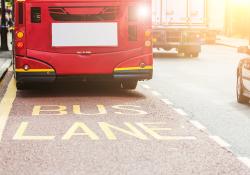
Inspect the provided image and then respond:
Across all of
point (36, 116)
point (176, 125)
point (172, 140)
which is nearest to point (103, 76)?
point (36, 116)

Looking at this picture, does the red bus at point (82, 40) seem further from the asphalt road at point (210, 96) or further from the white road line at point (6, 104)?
the asphalt road at point (210, 96)

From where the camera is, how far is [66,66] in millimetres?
15328

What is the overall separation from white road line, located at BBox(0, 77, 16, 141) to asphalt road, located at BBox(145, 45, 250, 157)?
9.45 feet

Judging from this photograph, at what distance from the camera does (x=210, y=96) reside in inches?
627

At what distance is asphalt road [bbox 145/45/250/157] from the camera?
10617mm

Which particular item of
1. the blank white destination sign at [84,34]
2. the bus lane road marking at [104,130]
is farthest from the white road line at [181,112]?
the blank white destination sign at [84,34]

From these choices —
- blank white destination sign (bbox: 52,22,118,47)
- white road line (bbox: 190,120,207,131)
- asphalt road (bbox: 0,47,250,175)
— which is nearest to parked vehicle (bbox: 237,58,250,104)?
asphalt road (bbox: 0,47,250,175)

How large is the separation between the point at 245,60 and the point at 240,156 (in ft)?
19.0

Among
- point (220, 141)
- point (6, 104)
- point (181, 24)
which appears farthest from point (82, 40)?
point (181, 24)

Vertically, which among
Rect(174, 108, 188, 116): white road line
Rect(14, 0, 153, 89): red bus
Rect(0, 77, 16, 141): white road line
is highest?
Rect(14, 0, 153, 89): red bus

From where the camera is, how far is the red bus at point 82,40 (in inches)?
598

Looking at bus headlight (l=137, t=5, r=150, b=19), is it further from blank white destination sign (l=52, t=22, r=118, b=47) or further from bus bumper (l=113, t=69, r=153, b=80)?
bus bumper (l=113, t=69, r=153, b=80)

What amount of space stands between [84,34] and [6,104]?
234 centimetres

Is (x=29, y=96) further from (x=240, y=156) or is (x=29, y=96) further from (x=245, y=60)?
(x=240, y=156)
